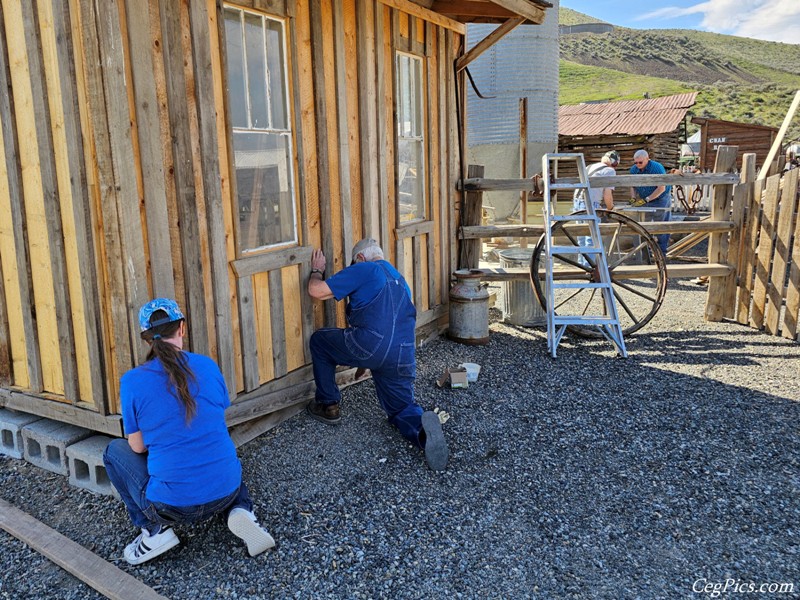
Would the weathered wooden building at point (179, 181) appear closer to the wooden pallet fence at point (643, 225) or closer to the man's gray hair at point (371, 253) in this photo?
the man's gray hair at point (371, 253)

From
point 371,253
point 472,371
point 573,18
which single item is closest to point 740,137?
point 472,371

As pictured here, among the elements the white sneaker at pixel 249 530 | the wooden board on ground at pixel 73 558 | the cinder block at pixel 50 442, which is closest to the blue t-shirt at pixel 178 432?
the white sneaker at pixel 249 530

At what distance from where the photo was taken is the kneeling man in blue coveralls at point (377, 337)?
4754mm

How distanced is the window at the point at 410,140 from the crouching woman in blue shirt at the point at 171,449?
3593 mm

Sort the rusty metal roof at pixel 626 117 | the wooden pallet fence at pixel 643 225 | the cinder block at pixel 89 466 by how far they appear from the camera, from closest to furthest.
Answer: the cinder block at pixel 89 466
the wooden pallet fence at pixel 643 225
the rusty metal roof at pixel 626 117

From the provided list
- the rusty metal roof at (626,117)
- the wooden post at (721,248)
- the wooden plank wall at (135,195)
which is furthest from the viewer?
the rusty metal roof at (626,117)

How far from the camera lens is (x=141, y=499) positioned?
3.31 metres

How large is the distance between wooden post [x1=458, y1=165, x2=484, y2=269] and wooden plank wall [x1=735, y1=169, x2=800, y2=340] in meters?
3.16

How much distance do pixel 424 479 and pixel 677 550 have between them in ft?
5.03

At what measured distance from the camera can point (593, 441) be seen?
4.83m

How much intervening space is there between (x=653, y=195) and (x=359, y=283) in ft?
23.4

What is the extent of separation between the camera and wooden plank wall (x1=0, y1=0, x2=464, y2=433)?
12.1 feet

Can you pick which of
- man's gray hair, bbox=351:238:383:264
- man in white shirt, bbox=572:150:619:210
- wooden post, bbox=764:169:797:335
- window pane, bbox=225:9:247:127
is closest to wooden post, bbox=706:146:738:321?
wooden post, bbox=764:169:797:335

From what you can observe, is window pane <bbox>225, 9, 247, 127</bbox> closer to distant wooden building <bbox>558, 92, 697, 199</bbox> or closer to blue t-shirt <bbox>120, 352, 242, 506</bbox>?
blue t-shirt <bbox>120, 352, 242, 506</bbox>
